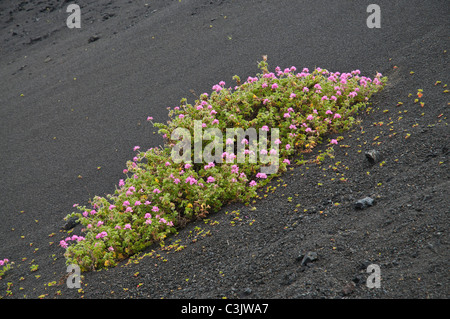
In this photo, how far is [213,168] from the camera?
3777 mm

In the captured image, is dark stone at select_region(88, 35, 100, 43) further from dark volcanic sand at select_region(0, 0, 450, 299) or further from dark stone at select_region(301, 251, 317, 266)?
dark stone at select_region(301, 251, 317, 266)

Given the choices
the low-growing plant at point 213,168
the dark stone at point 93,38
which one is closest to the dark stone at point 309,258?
the low-growing plant at point 213,168

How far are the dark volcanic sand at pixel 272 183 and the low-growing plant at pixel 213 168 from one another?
162 mm

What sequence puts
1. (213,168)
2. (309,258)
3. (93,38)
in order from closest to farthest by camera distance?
(309,258)
(213,168)
(93,38)

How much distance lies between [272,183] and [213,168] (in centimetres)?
58

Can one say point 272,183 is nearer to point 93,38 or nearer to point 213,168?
point 213,168

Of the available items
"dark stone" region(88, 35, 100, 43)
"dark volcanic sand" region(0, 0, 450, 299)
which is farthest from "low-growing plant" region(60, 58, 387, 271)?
"dark stone" region(88, 35, 100, 43)

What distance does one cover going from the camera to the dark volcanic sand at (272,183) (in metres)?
2.54

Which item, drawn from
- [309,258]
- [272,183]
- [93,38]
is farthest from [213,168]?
[93,38]

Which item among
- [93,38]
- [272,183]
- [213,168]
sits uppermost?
[93,38]

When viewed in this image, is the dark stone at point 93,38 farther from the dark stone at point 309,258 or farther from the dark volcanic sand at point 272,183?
the dark stone at point 309,258

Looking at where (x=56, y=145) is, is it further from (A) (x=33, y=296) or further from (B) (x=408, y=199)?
(B) (x=408, y=199)

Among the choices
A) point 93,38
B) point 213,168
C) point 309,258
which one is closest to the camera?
point 309,258
